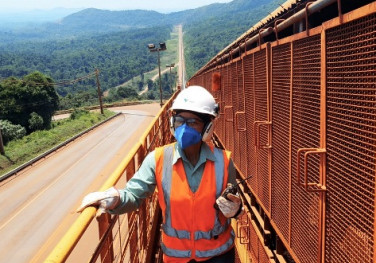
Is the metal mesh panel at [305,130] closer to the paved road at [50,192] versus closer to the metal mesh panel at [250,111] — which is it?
the metal mesh panel at [250,111]

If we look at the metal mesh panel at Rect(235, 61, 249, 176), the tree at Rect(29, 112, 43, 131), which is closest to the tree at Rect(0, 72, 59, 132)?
the tree at Rect(29, 112, 43, 131)

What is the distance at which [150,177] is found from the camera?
9.99ft

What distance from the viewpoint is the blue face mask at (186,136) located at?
289 centimetres

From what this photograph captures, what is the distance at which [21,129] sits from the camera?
47375mm

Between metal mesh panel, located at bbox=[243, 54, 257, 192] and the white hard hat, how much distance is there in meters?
2.83

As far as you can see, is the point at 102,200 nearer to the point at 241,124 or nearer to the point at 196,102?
the point at 196,102

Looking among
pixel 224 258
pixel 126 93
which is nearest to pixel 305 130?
pixel 224 258

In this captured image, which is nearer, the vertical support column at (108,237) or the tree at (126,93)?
the vertical support column at (108,237)

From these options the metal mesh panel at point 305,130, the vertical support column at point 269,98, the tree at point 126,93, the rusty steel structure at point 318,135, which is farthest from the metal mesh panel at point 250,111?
the tree at point 126,93

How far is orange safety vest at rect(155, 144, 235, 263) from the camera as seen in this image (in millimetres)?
2896

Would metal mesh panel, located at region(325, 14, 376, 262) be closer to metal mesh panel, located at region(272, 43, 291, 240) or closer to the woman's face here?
the woman's face

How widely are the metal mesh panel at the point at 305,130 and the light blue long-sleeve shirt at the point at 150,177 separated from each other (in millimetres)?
797

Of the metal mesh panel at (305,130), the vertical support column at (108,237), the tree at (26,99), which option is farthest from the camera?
the tree at (26,99)

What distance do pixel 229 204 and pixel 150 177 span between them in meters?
0.67
